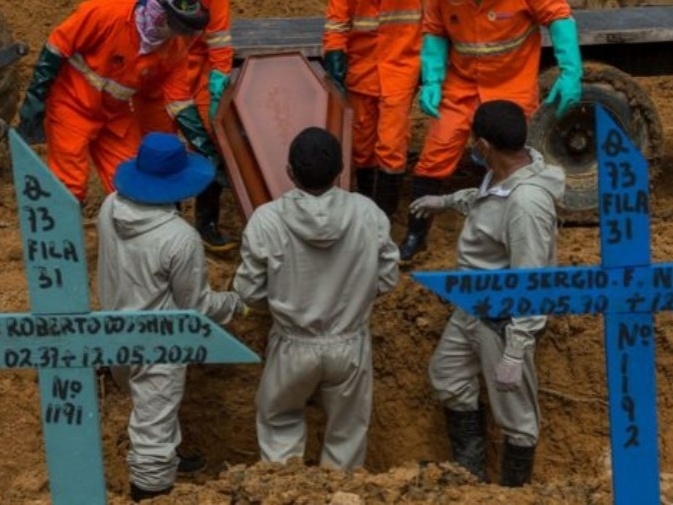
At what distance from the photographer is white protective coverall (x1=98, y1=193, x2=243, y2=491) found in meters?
5.71

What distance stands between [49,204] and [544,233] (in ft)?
7.01

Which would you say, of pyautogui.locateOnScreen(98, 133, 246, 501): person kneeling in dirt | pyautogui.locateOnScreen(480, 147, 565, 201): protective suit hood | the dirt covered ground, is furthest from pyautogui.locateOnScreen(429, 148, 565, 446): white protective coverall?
pyautogui.locateOnScreen(98, 133, 246, 501): person kneeling in dirt

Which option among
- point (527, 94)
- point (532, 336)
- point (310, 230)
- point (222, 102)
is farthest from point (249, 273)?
point (527, 94)

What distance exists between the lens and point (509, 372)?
561cm

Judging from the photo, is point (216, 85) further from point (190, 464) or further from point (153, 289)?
point (190, 464)

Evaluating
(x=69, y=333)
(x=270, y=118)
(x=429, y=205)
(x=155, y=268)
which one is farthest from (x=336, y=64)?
(x=69, y=333)

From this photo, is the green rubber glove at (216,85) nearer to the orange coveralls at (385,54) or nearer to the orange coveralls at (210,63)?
the orange coveralls at (210,63)

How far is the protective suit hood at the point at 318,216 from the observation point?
5516 mm

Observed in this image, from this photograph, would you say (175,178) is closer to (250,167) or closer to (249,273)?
(249,273)

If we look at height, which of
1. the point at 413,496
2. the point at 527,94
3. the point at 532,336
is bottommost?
the point at 413,496

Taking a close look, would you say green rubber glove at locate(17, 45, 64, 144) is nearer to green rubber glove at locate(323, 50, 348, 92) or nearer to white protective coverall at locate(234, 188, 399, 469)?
green rubber glove at locate(323, 50, 348, 92)

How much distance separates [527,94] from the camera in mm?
7070

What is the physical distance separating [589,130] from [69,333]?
462 centimetres

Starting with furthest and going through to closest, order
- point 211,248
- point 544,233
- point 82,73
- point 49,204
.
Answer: point 211,248, point 82,73, point 544,233, point 49,204
